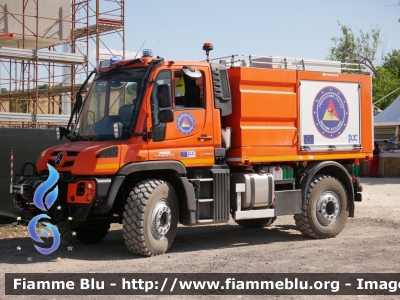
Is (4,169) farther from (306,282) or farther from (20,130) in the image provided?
(306,282)

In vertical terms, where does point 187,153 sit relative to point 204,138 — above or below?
below

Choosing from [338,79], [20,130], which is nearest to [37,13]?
[20,130]

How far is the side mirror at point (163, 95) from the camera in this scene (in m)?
10.0

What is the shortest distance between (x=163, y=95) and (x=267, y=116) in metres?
2.32

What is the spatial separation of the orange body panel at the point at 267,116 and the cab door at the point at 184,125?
62cm

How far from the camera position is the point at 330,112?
1261 centimetres

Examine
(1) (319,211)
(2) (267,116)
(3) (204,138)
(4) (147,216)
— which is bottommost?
(1) (319,211)

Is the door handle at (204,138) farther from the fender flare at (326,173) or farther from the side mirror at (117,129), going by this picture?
the fender flare at (326,173)

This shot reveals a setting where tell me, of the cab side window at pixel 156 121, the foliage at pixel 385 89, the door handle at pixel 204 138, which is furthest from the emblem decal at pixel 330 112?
the foliage at pixel 385 89

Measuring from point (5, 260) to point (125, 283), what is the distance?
8.92ft

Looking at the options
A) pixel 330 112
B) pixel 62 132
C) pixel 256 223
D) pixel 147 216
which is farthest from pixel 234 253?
pixel 330 112

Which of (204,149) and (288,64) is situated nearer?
(204,149)

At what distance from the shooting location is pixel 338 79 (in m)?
12.7

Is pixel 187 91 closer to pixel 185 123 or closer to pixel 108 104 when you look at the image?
pixel 185 123
